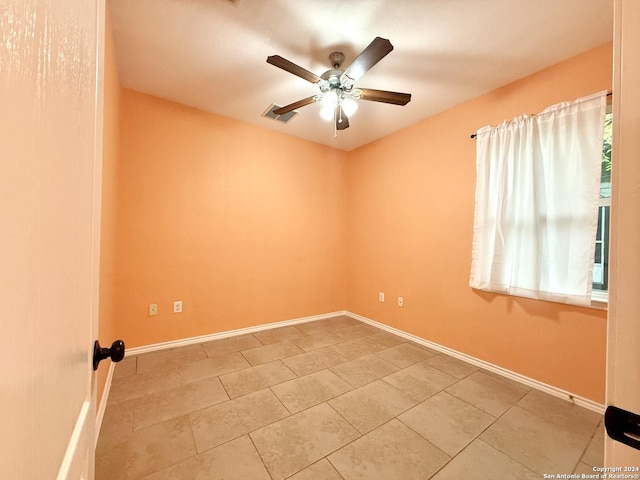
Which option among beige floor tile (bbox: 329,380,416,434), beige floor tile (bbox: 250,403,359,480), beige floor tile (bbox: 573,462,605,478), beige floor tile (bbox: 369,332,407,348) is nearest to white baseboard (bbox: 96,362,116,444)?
beige floor tile (bbox: 250,403,359,480)

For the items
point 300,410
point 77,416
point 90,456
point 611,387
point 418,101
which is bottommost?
point 300,410

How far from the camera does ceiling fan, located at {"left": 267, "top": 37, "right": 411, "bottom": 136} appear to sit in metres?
1.52

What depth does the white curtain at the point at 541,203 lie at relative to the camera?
1759 mm

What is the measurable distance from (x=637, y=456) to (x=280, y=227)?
10.2ft

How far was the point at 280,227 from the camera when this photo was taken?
3.28 meters

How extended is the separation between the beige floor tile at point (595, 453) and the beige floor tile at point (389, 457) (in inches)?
30.1

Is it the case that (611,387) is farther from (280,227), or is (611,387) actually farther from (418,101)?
(280,227)

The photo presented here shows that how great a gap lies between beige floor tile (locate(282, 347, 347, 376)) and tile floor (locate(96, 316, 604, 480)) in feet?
0.06

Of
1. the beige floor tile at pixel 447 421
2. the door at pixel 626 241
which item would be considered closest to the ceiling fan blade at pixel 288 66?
the door at pixel 626 241

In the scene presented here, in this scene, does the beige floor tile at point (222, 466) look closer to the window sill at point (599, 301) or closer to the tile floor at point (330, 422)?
the tile floor at point (330, 422)

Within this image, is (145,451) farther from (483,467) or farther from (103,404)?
(483,467)

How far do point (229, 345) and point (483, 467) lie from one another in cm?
229

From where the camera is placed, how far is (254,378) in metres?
2.02

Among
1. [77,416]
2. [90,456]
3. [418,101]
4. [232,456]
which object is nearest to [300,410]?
[232,456]
